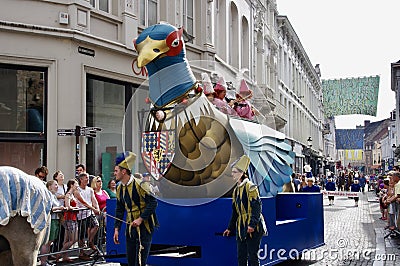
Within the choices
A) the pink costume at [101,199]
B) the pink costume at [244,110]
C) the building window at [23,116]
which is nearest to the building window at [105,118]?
the building window at [23,116]

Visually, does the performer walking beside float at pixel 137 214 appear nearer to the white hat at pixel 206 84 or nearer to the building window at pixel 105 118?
the white hat at pixel 206 84

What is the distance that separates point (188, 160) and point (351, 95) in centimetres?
6014

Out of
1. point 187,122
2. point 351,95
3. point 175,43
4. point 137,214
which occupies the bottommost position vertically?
point 137,214

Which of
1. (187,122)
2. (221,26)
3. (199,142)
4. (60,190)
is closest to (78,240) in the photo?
(60,190)

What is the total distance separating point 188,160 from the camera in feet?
27.8

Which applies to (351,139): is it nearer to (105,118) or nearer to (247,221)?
(105,118)

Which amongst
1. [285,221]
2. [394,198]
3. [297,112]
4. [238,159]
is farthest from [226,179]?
[297,112]

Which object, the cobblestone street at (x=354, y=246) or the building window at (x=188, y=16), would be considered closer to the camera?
the cobblestone street at (x=354, y=246)

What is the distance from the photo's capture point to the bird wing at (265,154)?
9070 mm

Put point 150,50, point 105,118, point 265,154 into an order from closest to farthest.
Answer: point 150,50, point 265,154, point 105,118

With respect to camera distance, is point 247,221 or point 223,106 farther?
point 223,106

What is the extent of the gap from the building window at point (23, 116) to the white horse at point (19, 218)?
9050 millimetres

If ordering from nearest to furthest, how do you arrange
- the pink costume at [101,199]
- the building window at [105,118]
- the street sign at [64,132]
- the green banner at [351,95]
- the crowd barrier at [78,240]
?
the crowd barrier at [78,240] → the pink costume at [101,199] → the street sign at [64,132] → the building window at [105,118] → the green banner at [351,95]

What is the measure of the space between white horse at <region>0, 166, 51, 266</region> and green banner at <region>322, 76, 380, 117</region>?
6097 cm
